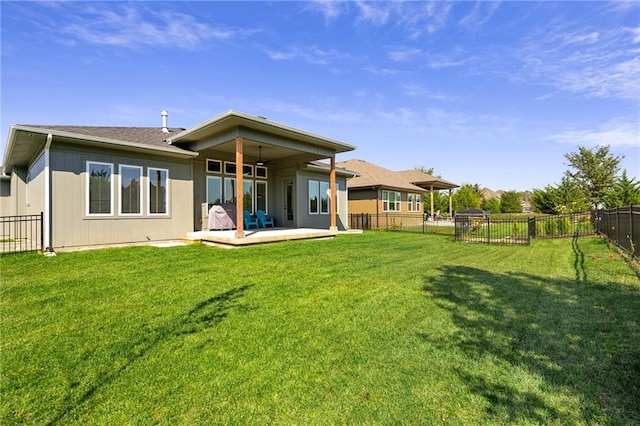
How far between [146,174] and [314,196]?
6946 mm

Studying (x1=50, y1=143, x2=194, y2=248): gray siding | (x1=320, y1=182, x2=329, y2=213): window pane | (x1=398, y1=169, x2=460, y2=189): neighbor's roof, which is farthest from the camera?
(x1=398, y1=169, x2=460, y2=189): neighbor's roof

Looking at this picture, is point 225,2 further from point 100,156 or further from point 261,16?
point 100,156

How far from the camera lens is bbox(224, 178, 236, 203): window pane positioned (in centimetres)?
1186

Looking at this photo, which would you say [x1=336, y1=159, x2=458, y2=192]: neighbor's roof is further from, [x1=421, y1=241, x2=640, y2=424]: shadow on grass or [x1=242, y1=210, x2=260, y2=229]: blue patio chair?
[x1=421, y1=241, x2=640, y2=424]: shadow on grass

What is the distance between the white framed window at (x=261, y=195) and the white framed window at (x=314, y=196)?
78.2 inches

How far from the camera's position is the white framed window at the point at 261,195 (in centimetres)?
1311

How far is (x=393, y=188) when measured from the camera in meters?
21.1

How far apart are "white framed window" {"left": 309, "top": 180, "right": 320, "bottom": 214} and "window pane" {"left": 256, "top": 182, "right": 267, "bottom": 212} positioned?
1.99 m

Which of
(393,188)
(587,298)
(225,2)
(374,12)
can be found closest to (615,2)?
(374,12)

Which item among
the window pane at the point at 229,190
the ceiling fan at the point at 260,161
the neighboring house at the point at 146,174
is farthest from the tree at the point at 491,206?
the window pane at the point at 229,190

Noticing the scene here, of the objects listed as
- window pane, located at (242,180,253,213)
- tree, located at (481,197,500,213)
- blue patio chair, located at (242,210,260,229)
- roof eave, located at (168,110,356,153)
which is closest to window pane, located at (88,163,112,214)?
→ roof eave, located at (168,110,356,153)

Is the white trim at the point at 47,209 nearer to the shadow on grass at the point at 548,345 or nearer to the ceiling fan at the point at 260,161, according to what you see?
the ceiling fan at the point at 260,161

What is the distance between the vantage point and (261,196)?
1330cm

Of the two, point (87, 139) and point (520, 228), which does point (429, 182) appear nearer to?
point (520, 228)
